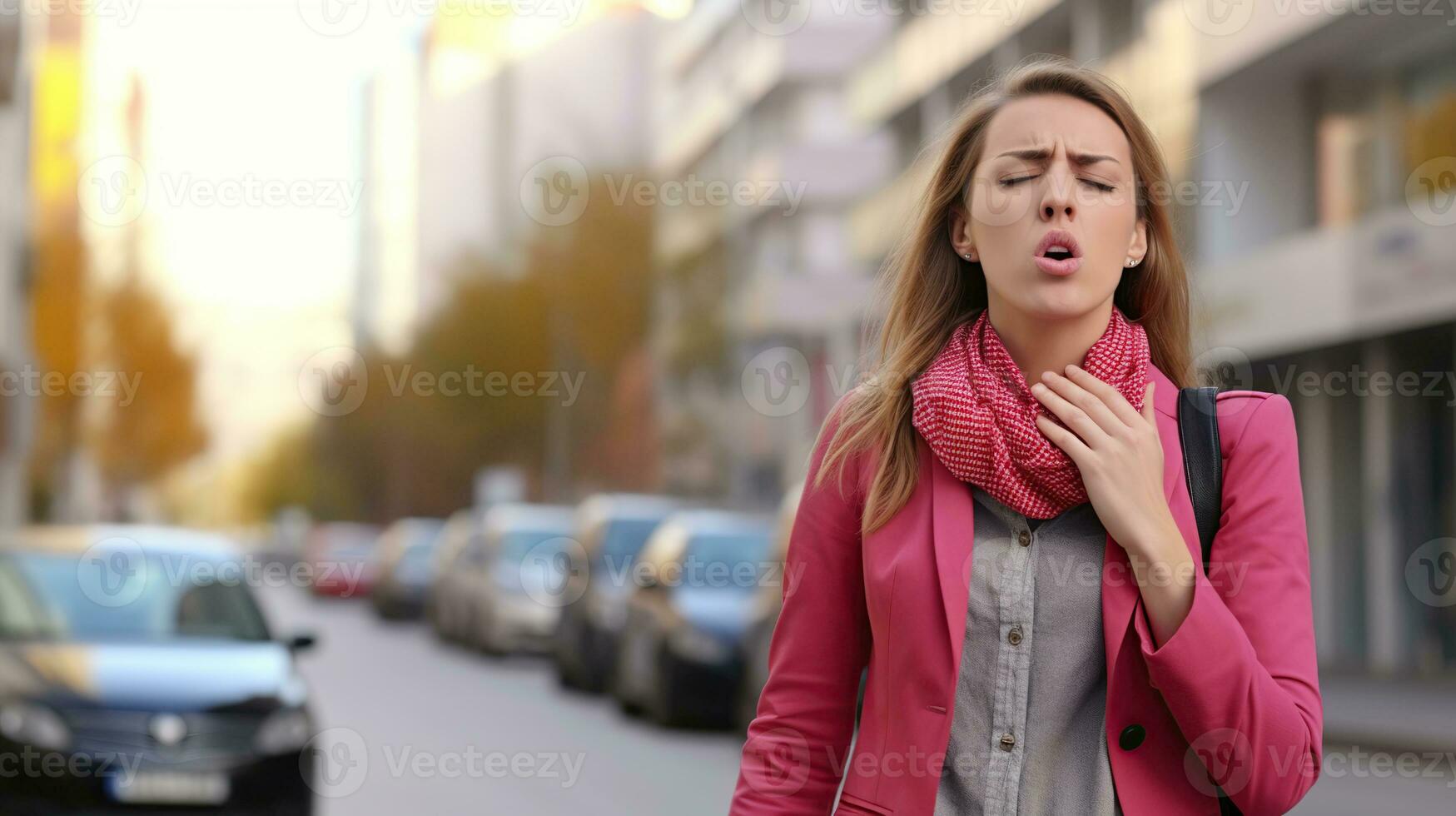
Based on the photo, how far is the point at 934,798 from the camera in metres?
2.33

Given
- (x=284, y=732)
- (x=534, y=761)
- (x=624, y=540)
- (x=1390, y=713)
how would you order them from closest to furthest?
(x=284, y=732) → (x=534, y=761) → (x=1390, y=713) → (x=624, y=540)

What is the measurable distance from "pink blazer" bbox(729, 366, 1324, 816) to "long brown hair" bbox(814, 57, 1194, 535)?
4cm

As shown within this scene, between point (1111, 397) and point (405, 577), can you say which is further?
point (405, 577)

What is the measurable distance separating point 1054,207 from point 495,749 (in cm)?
1284

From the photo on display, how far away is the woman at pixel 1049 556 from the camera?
2277 millimetres

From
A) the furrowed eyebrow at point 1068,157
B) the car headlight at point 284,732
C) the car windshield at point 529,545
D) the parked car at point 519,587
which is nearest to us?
the furrowed eyebrow at point 1068,157

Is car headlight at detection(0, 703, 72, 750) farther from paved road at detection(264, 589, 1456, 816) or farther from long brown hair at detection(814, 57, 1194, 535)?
long brown hair at detection(814, 57, 1194, 535)

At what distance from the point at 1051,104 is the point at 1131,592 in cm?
63

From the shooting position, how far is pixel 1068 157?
8.02 feet

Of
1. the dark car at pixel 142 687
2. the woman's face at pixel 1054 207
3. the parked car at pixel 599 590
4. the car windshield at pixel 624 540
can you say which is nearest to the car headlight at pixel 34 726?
the dark car at pixel 142 687

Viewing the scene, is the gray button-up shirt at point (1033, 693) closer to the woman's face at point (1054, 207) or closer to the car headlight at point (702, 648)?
the woman's face at point (1054, 207)

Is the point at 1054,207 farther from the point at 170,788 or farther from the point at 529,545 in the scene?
the point at 529,545

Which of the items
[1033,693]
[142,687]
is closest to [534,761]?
[142,687]

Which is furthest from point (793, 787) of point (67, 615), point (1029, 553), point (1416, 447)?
point (1416, 447)
